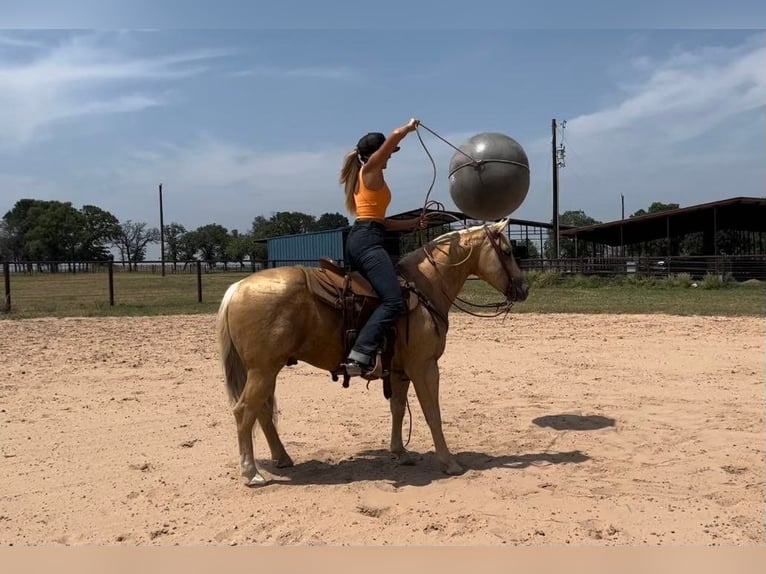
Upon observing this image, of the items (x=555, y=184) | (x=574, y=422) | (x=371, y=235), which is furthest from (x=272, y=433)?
(x=555, y=184)

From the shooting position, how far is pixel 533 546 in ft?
11.7

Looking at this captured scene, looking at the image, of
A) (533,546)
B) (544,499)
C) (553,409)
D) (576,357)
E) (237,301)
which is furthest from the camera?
(576,357)

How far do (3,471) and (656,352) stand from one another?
369 inches

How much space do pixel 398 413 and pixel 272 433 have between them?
112 cm

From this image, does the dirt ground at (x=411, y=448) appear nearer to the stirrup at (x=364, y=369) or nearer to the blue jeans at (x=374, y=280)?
the stirrup at (x=364, y=369)

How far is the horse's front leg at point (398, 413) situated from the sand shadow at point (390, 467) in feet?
0.24

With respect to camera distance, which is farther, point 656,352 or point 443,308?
point 656,352

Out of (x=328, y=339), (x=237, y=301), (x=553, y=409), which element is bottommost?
(x=553, y=409)

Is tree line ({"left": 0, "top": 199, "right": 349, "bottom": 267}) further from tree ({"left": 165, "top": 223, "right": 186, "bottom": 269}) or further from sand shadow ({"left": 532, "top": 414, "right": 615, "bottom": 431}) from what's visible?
sand shadow ({"left": 532, "top": 414, "right": 615, "bottom": 431})

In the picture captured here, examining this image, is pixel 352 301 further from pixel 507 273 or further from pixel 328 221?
pixel 328 221

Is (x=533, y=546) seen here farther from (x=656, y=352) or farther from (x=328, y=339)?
(x=656, y=352)

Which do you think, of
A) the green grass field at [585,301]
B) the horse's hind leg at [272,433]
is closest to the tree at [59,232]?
the green grass field at [585,301]

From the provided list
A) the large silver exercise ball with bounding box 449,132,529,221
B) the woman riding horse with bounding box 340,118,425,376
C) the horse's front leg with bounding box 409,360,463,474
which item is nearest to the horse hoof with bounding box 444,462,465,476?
the horse's front leg with bounding box 409,360,463,474

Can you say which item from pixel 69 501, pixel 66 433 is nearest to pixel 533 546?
pixel 69 501
